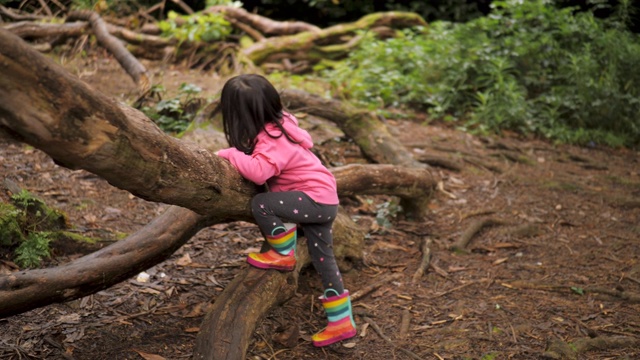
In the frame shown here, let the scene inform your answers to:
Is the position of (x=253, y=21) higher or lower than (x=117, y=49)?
lower

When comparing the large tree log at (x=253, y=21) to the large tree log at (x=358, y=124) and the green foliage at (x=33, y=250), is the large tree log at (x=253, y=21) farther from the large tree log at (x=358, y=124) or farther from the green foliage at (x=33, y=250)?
the green foliage at (x=33, y=250)

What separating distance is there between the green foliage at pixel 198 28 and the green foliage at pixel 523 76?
81.3 inches

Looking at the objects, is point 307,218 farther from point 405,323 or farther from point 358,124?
point 358,124

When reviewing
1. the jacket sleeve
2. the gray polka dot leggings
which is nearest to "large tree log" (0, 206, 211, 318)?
the gray polka dot leggings

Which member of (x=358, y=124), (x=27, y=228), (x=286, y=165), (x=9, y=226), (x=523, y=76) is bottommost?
(x=523, y=76)

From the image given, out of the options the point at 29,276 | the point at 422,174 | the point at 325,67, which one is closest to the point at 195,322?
the point at 29,276

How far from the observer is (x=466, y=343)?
3.70 meters

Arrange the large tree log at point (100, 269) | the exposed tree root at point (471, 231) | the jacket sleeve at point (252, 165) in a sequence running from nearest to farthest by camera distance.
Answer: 1. the large tree log at point (100, 269)
2. the jacket sleeve at point (252, 165)
3. the exposed tree root at point (471, 231)

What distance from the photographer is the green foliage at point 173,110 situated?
6.46 m

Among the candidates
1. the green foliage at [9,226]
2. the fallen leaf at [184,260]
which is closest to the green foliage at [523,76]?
the fallen leaf at [184,260]

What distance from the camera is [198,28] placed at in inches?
392

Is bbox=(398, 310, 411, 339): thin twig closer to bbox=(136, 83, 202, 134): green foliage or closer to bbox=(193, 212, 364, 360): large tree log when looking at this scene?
bbox=(193, 212, 364, 360): large tree log

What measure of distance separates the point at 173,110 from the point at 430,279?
11.4 ft

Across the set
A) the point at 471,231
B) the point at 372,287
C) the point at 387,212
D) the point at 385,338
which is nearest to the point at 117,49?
the point at 387,212
